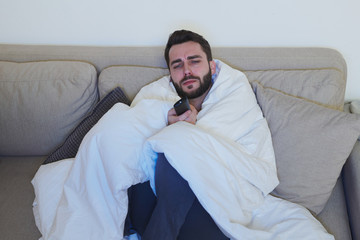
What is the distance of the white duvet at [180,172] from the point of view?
3.42 feet

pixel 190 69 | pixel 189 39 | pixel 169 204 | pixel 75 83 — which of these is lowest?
pixel 169 204

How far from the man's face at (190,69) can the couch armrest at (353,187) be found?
0.75 metres

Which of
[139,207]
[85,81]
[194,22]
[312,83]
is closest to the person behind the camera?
[139,207]

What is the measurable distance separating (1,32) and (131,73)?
0.91 m

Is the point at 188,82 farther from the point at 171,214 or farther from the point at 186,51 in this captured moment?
the point at 171,214

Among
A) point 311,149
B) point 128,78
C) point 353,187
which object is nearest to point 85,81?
point 128,78

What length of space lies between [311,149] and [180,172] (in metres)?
0.58

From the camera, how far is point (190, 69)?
1.40 metres

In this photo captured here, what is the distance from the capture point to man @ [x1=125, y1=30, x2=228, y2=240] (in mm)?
1014

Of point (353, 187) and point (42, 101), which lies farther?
point (42, 101)

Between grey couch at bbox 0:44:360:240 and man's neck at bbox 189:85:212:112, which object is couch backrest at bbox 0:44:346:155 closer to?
grey couch at bbox 0:44:360:240

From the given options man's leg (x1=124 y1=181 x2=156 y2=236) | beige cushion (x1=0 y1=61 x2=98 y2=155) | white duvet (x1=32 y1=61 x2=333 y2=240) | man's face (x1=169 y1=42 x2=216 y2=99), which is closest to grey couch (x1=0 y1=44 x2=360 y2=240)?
beige cushion (x1=0 y1=61 x2=98 y2=155)

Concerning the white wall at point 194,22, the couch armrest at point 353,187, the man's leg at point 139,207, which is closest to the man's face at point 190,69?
the white wall at point 194,22

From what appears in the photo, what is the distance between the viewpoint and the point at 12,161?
1.55 metres
